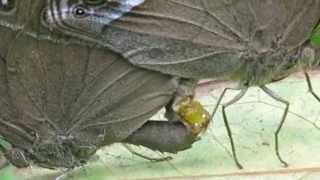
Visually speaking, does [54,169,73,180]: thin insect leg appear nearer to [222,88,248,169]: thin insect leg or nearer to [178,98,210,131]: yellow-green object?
[178,98,210,131]: yellow-green object

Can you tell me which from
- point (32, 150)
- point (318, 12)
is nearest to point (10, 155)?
point (32, 150)

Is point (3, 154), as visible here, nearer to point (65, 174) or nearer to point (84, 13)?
point (65, 174)

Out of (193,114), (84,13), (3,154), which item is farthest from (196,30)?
(3,154)

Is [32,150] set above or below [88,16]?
Answer: below

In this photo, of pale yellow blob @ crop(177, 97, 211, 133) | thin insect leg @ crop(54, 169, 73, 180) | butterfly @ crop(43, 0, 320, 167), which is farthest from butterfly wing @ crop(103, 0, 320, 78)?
thin insect leg @ crop(54, 169, 73, 180)

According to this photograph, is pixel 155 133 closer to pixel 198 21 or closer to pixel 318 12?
pixel 198 21

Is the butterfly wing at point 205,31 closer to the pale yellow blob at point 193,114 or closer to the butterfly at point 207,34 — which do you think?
the butterfly at point 207,34

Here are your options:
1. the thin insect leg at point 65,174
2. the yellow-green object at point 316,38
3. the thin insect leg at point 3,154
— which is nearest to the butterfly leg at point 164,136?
the thin insect leg at point 65,174
